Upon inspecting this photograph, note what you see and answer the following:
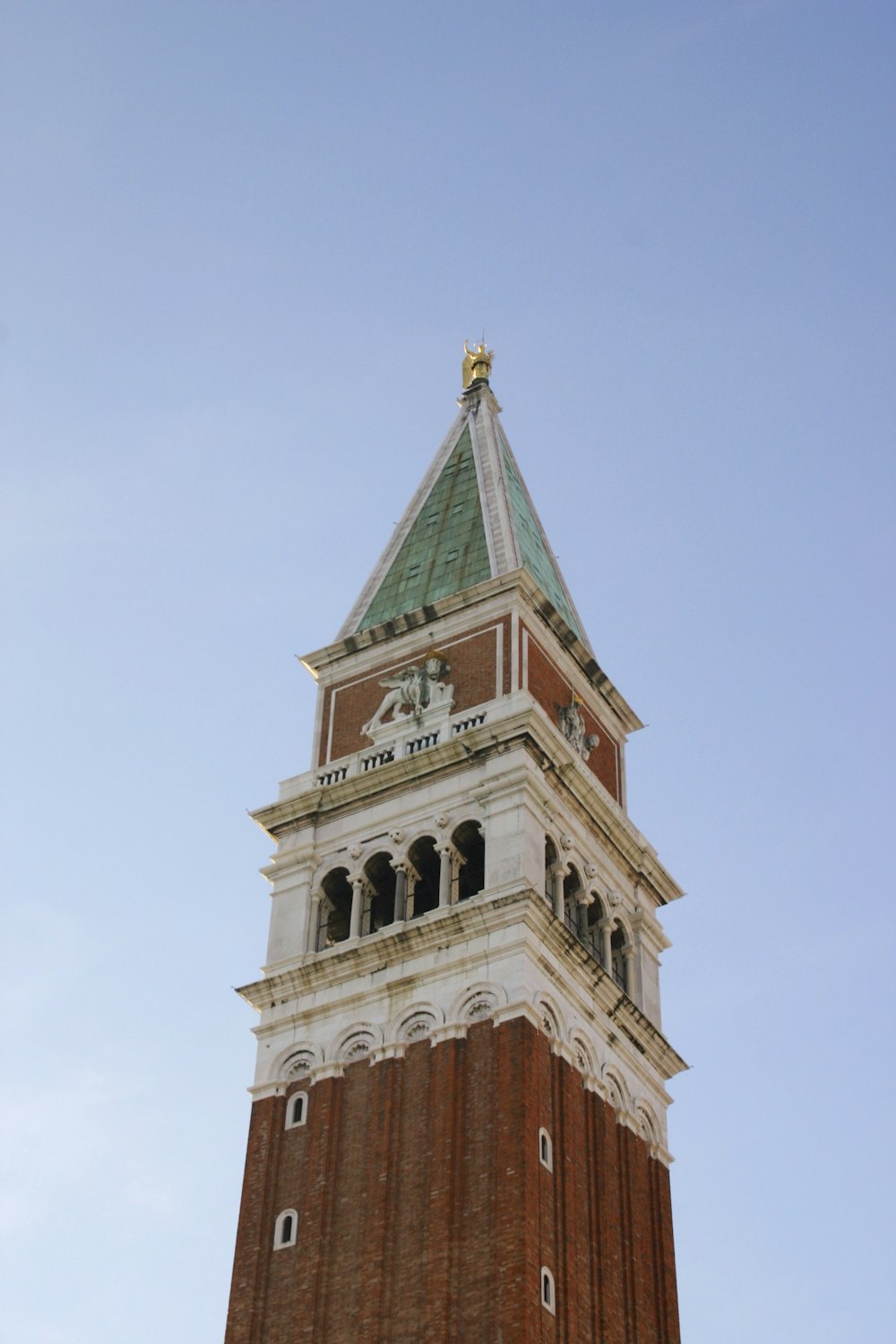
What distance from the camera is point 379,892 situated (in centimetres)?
6588

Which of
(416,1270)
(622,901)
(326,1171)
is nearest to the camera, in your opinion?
(416,1270)

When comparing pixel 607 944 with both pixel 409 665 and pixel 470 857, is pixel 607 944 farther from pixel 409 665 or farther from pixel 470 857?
pixel 409 665

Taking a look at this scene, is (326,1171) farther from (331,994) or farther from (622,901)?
(622,901)

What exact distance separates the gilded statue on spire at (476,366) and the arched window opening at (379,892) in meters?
28.7

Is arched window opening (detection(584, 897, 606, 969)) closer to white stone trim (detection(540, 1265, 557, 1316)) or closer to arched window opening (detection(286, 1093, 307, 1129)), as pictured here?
arched window opening (detection(286, 1093, 307, 1129))

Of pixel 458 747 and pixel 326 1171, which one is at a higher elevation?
pixel 458 747

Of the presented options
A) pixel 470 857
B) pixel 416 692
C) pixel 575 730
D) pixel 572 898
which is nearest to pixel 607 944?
pixel 572 898

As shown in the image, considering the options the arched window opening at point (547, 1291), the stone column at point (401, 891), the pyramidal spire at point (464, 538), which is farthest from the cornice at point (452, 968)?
the pyramidal spire at point (464, 538)

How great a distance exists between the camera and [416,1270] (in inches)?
2159

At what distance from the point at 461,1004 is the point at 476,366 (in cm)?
3642

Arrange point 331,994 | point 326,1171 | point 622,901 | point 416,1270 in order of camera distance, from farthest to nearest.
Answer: point 622,901 → point 331,994 → point 326,1171 → point 416,1270

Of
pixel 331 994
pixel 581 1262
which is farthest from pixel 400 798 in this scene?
pixel 581 1262

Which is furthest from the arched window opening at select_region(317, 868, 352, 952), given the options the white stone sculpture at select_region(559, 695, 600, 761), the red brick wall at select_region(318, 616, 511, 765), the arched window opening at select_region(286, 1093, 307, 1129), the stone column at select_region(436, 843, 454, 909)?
the white stone sculpture at select_region(559, 695, 600, 761)

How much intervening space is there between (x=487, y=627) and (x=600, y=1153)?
59.6ft
